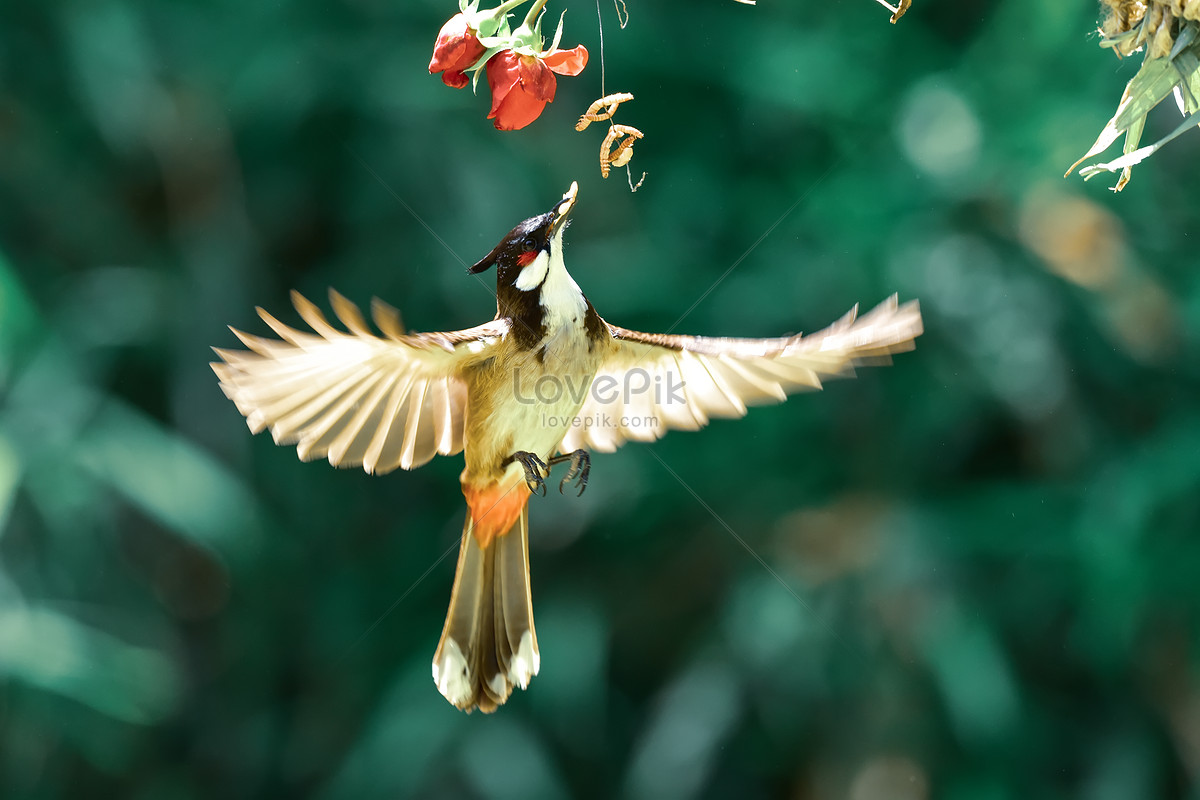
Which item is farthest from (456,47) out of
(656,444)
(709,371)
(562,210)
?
(656,444)

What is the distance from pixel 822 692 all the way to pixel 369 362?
5.18ft

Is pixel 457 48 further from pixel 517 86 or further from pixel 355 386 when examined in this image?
pixel 355 386

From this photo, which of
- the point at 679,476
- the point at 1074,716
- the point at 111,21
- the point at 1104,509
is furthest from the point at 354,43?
the point at 1074,716

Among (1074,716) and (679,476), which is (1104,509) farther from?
→ (679,476)

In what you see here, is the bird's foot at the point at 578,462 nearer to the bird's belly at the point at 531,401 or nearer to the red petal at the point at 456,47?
the bird's belly at the point at 531,401

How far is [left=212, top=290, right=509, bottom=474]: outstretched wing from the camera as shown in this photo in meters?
0.69

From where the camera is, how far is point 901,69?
2098 millimetres

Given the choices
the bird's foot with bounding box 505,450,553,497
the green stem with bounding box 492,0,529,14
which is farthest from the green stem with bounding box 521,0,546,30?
the bird's foot with bounding box 505,450,553,497

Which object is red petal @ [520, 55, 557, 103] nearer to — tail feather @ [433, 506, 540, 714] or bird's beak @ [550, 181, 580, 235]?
bird's beak @ [550, 181, 580, 235]

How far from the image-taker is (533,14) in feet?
2.50

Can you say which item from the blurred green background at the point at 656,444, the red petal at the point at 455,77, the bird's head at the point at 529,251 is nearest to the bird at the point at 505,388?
the bird's head at the point at 529,251

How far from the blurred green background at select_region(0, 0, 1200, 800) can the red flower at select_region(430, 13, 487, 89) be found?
1.23 m

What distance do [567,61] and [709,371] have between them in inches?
12.0

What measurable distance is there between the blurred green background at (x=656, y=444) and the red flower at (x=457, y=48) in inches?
48.5
